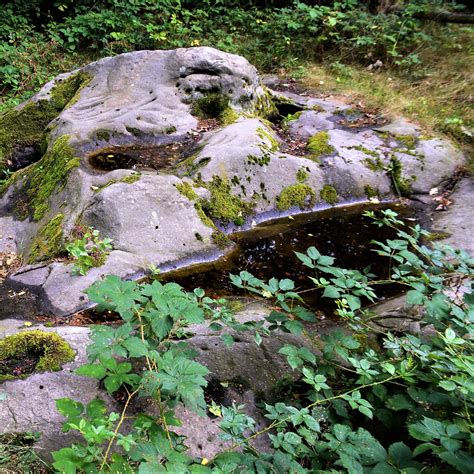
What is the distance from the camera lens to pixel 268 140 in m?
5.84

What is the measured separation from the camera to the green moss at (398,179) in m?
5.82

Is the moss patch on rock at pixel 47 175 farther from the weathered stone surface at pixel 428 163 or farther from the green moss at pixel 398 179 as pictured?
the weathered stone surface at pixel 428 163

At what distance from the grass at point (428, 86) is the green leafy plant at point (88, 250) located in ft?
17.1

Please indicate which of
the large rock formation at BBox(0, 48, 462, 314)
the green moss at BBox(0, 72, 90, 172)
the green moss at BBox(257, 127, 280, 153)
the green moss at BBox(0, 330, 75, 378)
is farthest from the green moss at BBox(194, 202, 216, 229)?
the green moss at BBox(0, 72, 90, 172)

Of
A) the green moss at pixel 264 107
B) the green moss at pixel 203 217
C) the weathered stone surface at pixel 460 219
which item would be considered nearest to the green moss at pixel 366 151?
the weathered stone surface at pixel 460 219

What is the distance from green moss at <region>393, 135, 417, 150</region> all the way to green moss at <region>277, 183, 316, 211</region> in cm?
188

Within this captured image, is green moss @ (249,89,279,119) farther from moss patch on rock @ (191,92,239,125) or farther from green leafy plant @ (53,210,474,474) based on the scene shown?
green leafy plant @ (53,210,474,474)

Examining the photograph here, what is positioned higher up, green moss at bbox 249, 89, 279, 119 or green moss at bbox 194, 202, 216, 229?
green moss at bbox 249, 89, 279, 119

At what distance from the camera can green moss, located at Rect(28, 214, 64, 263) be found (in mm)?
4164

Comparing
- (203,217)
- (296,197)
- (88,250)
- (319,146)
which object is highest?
(319,146)

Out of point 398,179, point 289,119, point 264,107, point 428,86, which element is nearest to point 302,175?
point 398,179

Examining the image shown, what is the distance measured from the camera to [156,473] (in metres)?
1.36

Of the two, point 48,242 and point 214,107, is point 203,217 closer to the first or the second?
point 48,242

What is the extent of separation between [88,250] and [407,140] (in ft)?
16.2
